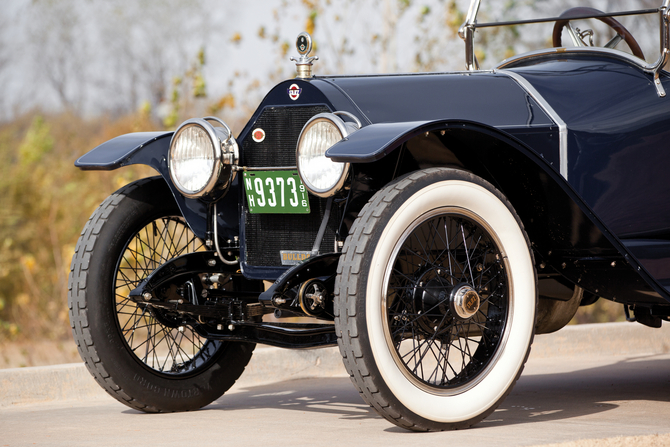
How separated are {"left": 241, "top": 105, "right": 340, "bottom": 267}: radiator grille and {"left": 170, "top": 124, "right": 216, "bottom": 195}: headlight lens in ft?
0.62

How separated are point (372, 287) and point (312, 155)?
680mm

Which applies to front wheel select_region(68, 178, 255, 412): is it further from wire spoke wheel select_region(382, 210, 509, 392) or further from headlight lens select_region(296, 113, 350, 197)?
wire spoke wheel select_region(382, 210, 509, 392)

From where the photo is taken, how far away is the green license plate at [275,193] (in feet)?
12.4

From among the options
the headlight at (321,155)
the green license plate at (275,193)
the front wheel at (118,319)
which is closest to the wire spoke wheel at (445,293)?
the headlight at (321,155)

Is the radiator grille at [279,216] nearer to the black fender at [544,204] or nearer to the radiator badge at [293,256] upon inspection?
the radiator badge at [293,256]

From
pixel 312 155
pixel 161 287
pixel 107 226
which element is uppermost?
pixel 312 155

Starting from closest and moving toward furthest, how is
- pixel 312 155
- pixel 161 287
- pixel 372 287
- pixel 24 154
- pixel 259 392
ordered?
1. pixel 372 287
2. pixel 312 155
3. pixel 161 287
4. pixel 259 392
5. pixel 24 154

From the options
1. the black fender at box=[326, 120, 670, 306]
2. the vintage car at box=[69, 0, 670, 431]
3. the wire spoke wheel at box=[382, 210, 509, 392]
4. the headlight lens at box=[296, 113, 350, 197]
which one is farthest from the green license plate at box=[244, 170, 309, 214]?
the wire spoke wheel at box=[382, 210, 509, 392]

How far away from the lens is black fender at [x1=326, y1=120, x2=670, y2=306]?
3.47 m

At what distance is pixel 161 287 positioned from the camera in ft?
12.8

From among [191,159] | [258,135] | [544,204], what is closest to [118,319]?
[191,159]

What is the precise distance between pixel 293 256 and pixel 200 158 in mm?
596

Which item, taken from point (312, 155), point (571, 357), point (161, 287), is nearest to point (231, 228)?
point (161, 287)

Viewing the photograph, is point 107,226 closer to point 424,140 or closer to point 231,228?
point 231,228
